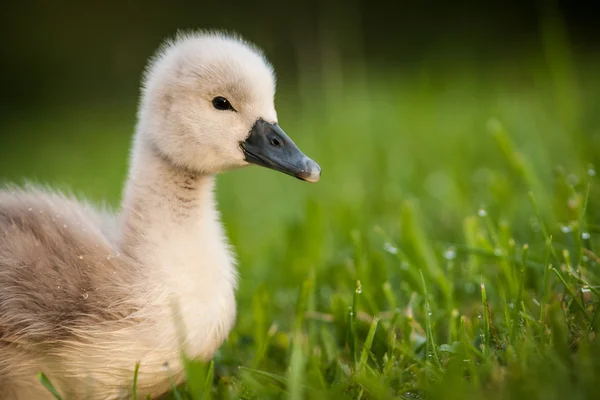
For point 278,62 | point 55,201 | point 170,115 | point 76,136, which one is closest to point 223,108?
point 170,115

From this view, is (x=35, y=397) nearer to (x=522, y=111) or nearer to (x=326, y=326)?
(x=326, y=326)

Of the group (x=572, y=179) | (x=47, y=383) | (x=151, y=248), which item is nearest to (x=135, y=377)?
(x=47, y=383)

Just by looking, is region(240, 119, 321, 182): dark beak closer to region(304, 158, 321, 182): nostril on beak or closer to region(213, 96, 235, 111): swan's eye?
region(304, 158, 321, 182): nostril on beak

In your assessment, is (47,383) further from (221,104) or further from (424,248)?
(424,248)

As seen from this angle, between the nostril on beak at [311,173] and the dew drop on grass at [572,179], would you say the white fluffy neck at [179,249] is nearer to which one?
the nostril on beak at [311,173]

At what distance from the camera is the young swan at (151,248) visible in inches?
83.8

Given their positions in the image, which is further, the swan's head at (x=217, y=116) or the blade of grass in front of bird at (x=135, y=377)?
the swan's head at (x=217, y=116)

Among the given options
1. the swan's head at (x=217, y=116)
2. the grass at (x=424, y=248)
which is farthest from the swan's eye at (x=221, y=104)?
the grass at (x=424, y=248)

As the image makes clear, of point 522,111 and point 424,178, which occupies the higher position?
point 522,111

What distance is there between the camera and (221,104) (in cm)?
247

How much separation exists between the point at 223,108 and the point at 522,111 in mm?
3330

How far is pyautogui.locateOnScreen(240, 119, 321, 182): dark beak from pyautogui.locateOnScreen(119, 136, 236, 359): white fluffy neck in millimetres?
186

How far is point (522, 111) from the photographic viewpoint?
5.23 metres

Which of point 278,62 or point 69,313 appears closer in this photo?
point 69,313
